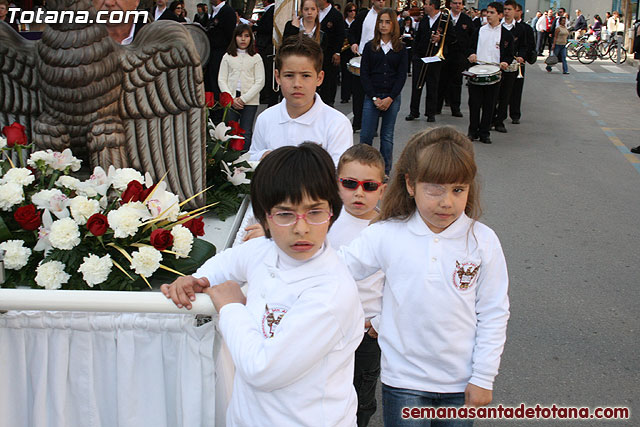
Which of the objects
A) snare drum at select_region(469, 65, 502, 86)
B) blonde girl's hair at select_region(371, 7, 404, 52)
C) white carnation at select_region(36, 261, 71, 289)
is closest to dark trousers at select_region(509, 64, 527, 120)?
snare drum at select_region(469, 65, 502, 86)

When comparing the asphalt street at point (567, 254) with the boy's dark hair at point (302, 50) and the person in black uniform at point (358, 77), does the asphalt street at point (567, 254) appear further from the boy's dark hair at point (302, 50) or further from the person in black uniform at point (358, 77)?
the boy's dark hair at point (302, 50)

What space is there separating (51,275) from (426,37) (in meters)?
10.2

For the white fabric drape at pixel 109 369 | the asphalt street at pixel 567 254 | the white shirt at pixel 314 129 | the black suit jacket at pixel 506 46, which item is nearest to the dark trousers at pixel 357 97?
the asphalt street at pixel 567 254

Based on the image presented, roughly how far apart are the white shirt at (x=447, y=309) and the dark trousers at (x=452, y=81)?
10.4m

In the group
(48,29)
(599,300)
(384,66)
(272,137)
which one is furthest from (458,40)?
(48,29)

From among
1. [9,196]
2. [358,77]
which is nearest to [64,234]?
[9,196]

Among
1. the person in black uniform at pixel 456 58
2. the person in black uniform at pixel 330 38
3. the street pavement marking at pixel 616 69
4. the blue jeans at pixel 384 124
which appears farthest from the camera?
the street pavement marking at pixel 616 69

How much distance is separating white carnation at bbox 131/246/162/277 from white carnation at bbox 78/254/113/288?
0.29 feet

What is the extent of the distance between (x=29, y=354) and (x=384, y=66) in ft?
21.0

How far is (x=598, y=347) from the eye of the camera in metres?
4.12

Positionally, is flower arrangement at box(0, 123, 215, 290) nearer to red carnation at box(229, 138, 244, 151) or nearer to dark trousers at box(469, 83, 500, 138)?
red carnation at box(229, 138, 244, 151)

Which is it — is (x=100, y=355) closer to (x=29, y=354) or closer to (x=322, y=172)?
(x=29, y=354)

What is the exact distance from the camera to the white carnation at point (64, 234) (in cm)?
242

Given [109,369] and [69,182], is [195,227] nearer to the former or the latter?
[69,182]
